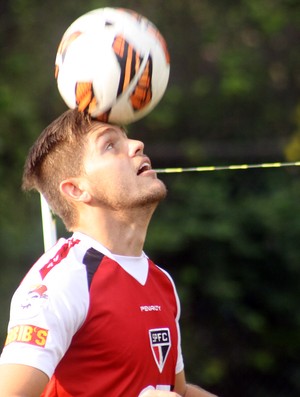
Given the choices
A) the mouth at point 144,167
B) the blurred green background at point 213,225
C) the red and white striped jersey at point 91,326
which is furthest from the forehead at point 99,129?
the blurred green background at point 213,225

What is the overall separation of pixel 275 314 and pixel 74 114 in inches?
221

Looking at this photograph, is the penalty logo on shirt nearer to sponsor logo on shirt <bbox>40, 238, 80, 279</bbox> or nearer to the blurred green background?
sponsor logo on shirt <bbox>40, 238, 80, 279</bbox>

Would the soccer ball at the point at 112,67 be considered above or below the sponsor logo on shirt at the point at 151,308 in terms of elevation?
above

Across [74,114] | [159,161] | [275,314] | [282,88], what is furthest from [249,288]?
[74,114]

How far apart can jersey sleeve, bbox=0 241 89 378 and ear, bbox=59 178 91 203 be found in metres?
0.28

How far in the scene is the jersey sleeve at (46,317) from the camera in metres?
2.66

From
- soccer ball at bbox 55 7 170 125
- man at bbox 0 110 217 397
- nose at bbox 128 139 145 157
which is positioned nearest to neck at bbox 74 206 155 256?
man at bbox 0 110 217 397

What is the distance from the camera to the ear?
9.95ft

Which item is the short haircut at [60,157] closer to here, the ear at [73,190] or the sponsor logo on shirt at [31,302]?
the ear at [73,190]

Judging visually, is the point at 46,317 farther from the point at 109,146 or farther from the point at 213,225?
the point at 213,225

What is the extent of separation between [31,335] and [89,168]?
1.78 feet

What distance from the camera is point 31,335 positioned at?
8.77ft

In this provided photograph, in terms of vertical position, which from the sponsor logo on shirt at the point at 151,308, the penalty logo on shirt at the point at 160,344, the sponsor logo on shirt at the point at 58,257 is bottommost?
the penalty logo on shirt at the point at 160,344

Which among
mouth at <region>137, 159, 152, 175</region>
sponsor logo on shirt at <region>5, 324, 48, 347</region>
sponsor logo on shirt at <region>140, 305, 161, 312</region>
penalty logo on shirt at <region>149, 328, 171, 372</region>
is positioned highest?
mouth at <region>137, 159, 152, 175</region>
